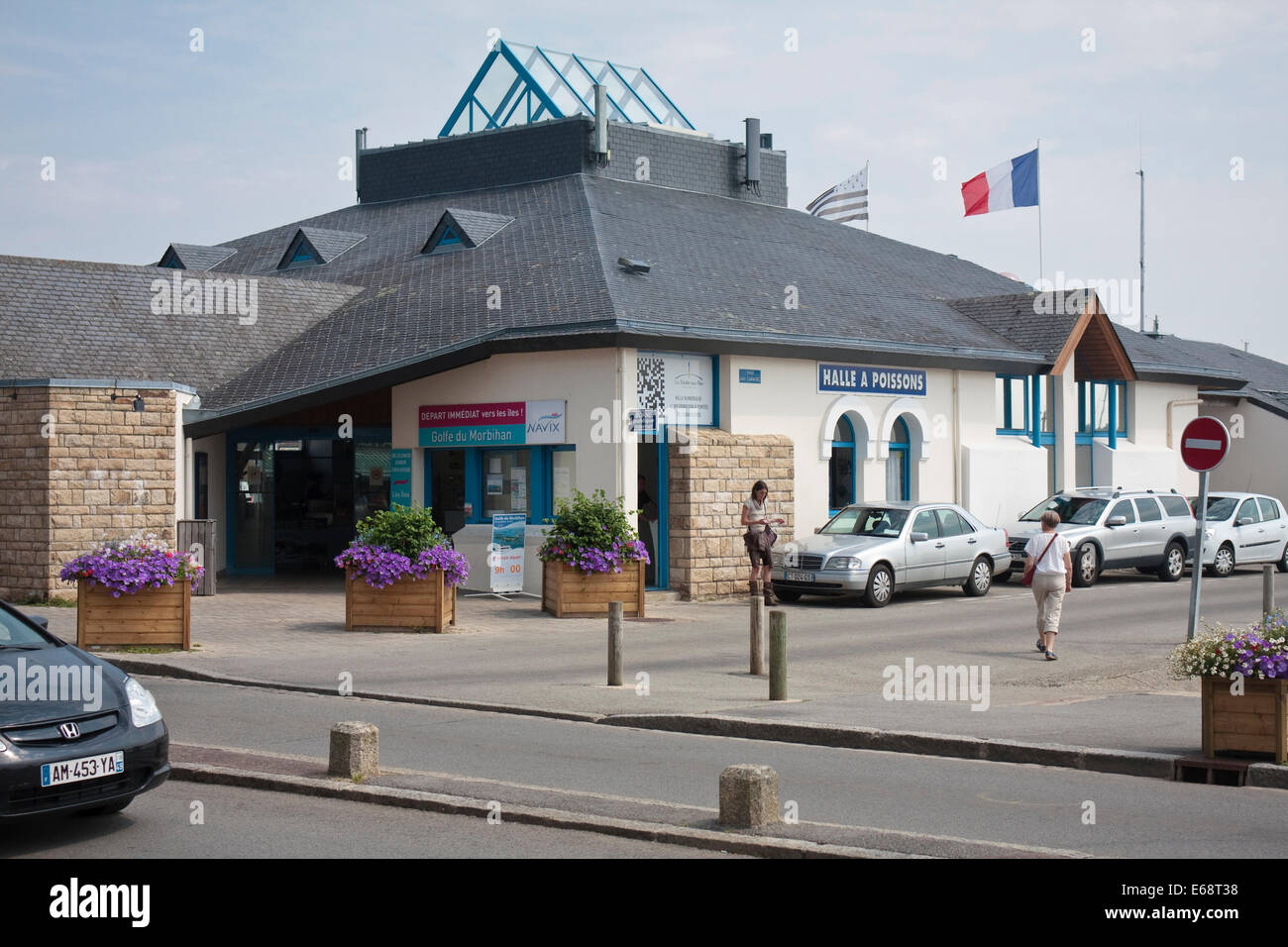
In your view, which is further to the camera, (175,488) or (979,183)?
(979,183)

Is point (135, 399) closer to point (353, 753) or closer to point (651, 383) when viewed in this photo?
point (651, 383)

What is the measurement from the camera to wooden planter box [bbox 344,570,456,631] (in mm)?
18422

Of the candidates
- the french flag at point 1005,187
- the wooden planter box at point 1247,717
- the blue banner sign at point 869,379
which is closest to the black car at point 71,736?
the wooden planter box at point 1247,717

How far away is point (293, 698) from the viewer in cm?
1336

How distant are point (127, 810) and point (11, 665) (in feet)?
3.64

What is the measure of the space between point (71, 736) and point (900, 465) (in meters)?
21.6

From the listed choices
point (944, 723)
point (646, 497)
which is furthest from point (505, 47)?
point (944, 723)

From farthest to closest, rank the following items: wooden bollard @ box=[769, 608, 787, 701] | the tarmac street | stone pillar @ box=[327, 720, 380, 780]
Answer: wooden bollard @ box=[769, 608, 787, 701] < stone pillar @ box=[327, 720, 380, 780] < the tarmac street

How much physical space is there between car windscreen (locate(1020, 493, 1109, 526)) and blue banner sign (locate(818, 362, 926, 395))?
3.28 metres

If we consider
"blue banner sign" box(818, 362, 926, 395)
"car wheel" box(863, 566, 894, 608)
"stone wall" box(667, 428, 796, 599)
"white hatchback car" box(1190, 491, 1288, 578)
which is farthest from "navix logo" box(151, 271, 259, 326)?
"white hatchback car" box(1190, 491, 1288, 578)

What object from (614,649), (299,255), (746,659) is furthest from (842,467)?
(299,255)

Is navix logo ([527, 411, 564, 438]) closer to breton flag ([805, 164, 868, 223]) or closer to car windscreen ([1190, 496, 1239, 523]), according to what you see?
car windscreen ([1190, 496, 1239, 523])

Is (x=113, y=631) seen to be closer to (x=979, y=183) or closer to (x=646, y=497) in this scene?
(x=646, y=497)
